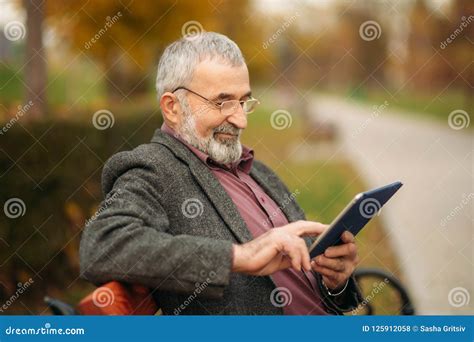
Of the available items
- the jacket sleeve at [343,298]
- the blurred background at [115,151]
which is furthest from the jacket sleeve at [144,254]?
the blurred background at [115,151]

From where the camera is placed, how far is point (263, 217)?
2.82 meters

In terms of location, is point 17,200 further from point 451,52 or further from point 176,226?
point 451,52

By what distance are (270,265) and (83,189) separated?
12.6 feet

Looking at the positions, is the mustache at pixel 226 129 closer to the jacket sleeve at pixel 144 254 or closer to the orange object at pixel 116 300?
the jacket sleeve at pixel 144 254

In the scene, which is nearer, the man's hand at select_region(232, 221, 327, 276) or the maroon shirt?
the man's hand at select_region(232, 221, 327, 276)

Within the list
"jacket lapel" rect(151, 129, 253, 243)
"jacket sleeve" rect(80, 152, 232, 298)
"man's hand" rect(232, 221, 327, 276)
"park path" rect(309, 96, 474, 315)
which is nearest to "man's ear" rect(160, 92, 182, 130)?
"jacket lapel" rect(151, 129, 253, 243)

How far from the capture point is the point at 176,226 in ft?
8.25

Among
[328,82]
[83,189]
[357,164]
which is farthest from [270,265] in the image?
Result: [328,82]

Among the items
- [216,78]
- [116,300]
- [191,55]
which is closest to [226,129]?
[216,78]

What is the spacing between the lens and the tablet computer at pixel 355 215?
2238 mm

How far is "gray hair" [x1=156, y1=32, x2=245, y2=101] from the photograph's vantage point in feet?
9.00

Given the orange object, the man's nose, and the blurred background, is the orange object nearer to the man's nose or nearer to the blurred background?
the man's nose

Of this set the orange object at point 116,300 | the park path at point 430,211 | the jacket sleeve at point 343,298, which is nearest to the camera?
the orange object at point 116,300

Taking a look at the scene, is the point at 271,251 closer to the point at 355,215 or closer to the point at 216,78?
the point at 355,215
